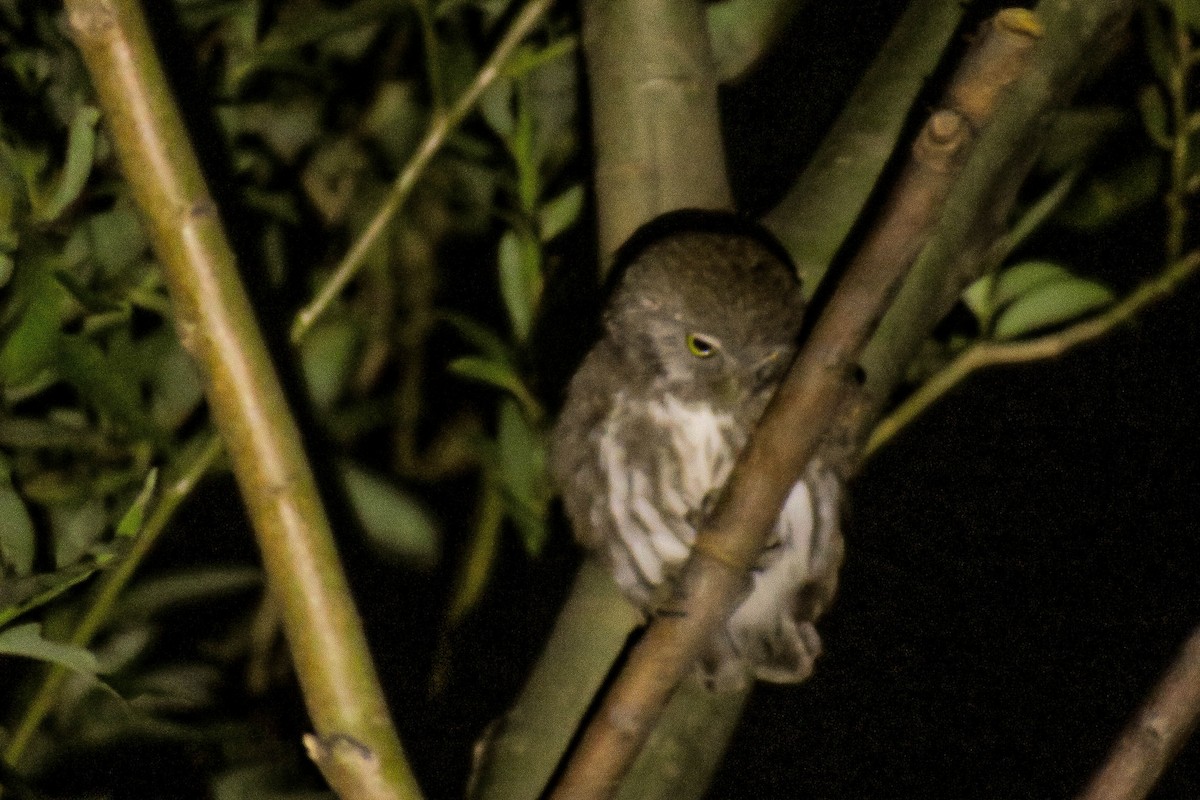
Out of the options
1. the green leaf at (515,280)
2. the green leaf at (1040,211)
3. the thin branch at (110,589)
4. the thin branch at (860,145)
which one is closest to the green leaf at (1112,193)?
the green leaf at (1040,211)

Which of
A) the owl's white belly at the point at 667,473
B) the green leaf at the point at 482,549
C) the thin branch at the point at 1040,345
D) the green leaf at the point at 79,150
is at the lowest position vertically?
the owl's white belly at the point at 667,473

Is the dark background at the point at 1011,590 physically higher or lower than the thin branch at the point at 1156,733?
lower

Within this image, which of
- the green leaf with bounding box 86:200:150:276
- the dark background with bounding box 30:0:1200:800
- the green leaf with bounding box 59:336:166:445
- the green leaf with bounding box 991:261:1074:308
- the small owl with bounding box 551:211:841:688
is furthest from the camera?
the dark background with bounding box 30:0:1200:800

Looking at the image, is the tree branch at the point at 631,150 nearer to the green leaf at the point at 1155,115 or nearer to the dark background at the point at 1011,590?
the green leaf at the point at 1155,115

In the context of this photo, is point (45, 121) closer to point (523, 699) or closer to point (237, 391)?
point (237, 391)

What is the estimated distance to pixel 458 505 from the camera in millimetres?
1888

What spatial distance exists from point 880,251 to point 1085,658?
168 cm

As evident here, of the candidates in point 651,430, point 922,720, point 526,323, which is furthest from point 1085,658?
point 526,323

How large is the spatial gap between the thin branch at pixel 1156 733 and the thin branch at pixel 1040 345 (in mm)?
518

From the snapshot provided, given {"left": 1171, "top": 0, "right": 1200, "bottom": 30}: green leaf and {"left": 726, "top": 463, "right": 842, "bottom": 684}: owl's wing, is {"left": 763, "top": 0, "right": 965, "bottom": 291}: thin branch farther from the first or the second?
{"left": 726, "top": 463, "right": 842, "bottom": 684}: owl's wing

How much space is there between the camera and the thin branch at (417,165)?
1328 millimetres

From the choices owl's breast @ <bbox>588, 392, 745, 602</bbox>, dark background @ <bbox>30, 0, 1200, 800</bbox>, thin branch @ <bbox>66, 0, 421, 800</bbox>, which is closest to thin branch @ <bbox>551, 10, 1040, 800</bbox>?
thin branch @ <bbox>66, 0, 421, 800</bbox>

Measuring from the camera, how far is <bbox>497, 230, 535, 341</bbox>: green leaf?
1414 millimetres

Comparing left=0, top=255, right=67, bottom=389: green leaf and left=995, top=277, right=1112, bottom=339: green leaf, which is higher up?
left=0, top=255, right=67, bottom=389: green leaf
